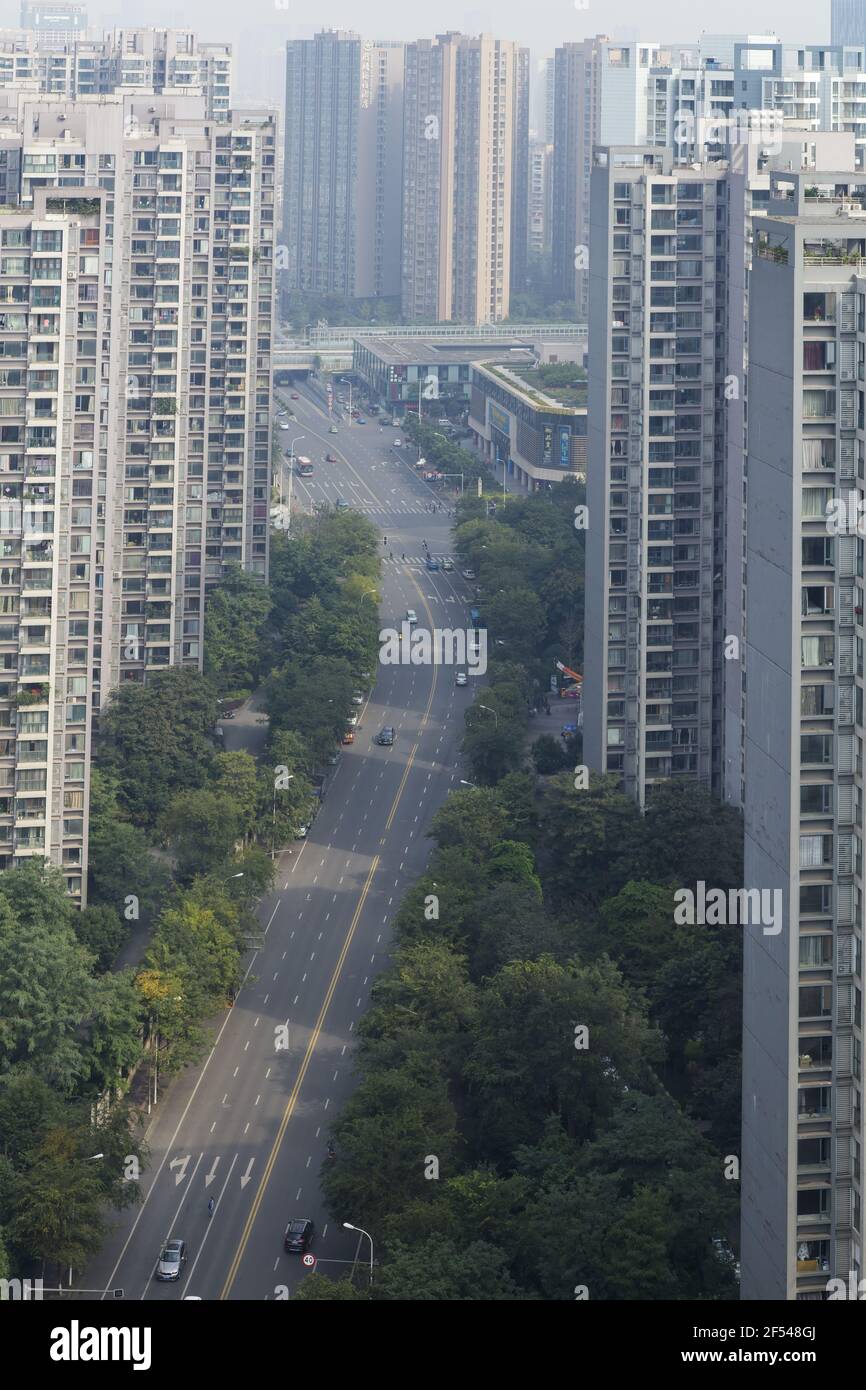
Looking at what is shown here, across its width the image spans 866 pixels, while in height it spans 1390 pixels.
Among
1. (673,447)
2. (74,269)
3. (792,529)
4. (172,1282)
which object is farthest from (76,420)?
(792,529)

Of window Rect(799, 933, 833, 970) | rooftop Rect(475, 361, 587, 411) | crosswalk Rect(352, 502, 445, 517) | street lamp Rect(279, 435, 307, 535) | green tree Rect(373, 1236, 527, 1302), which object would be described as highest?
rooftop Rect(475, 361, 587, 411)

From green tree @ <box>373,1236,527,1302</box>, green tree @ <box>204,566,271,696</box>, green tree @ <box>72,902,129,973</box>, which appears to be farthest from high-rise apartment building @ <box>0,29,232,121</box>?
green tree @ <box>373,1236,527,1302</box>

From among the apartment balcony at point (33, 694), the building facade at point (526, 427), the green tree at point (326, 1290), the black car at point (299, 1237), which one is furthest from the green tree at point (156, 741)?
the building facade at point (526, 427)

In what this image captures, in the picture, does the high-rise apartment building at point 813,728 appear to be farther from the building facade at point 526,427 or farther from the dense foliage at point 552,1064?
the building facade at point 526,427

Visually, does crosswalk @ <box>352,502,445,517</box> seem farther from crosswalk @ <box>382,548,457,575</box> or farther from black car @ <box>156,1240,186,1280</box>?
black car @ <box>156,1240,186,1280</box>
